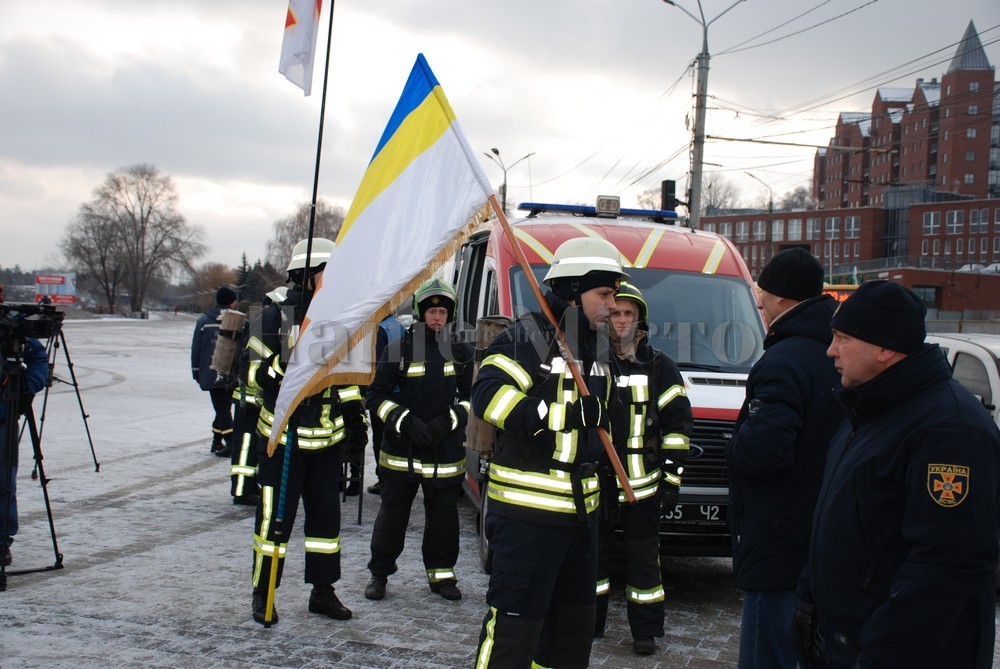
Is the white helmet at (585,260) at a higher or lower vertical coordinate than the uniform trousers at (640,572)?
higher

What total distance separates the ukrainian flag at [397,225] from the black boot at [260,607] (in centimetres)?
124

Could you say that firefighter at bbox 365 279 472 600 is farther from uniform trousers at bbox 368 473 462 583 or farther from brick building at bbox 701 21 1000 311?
brick building at bbox 701 21 1000 311

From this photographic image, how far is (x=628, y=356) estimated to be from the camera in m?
5.14

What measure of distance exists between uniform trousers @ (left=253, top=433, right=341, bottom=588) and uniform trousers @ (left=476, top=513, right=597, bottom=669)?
6.58ft

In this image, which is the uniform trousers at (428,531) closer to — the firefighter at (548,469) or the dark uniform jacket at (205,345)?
the firefighter at (548,469)

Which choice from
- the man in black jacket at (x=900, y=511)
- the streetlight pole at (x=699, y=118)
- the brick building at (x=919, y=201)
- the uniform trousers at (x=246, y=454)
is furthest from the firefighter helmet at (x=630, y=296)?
the brick building at (x=919, y=201)

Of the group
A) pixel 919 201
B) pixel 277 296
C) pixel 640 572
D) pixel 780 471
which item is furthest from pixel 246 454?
pixel 919 201

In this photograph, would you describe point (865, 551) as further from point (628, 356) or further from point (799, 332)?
point (628, 356)

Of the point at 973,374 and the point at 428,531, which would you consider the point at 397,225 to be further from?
the point at 973,374

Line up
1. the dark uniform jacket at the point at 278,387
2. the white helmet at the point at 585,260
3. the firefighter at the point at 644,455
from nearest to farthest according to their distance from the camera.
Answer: the white helmet at the point at 585,260
the firefighter at the point at 644,455
the dark uniform jacket at the point at 278,387

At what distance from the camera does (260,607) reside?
5371 mm

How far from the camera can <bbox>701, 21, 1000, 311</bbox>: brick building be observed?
289 feet

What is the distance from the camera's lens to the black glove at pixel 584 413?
3664mm

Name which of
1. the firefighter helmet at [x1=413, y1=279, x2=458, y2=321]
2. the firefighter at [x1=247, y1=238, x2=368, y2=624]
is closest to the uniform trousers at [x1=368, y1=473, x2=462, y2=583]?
the firefighter at [x1=247, y1=238, x2=368, y2=624]
